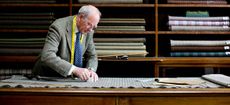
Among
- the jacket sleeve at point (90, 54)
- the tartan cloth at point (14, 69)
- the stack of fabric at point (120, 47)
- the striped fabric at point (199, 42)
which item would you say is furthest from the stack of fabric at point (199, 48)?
the tartan cloth at point (14, 69)

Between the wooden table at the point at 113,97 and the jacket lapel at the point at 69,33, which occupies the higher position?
the jacket lapel at the point at 69,33

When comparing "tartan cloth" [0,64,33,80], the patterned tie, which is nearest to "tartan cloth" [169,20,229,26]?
the patterned tie

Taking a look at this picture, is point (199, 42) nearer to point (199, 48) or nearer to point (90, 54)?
point (199, 48)

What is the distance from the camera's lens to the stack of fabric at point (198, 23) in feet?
11.0

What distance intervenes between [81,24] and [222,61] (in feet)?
5.26

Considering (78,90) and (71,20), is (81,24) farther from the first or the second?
(78,90)

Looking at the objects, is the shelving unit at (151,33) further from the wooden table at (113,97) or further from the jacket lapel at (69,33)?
the wooden table at (113,97)

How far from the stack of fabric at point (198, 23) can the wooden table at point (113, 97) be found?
182 cm

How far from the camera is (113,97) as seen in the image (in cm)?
158

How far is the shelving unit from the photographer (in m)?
3.27

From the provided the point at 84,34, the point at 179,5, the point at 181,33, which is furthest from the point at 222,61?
the point at 84,34

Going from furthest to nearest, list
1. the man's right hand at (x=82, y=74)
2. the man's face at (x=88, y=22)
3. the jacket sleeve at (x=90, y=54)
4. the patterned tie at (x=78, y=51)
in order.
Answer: the jacket sleeve at (x=90, y=54)
the patterned tie at (x=78, y=51)
the man's face at (x=88, y=22)
the man's right hand at (x=82, y=74)

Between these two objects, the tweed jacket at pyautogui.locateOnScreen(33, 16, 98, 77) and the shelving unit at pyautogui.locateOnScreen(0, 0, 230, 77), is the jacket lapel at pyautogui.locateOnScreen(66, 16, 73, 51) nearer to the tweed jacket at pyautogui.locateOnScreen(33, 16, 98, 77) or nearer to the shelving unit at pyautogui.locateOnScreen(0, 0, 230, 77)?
the tweed jacket at pyautogui.locateOnScreen(33, 16, 98, 77)

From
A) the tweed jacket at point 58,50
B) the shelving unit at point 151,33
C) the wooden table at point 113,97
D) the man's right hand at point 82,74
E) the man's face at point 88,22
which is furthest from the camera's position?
the shelving unit at point 151,33
